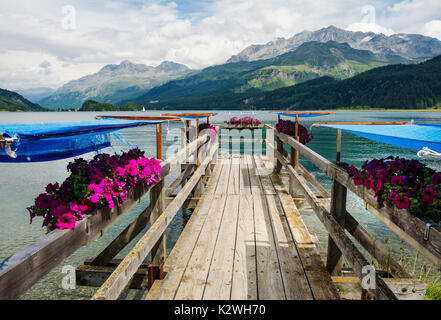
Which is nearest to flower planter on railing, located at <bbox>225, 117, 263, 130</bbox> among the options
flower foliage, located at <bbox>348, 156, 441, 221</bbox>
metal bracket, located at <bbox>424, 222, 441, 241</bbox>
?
flower foliage, located at <bbox>348, 156, 441, 221</bbox>

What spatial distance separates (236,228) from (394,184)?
11.9 ft

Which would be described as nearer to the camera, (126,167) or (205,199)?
(126,167)

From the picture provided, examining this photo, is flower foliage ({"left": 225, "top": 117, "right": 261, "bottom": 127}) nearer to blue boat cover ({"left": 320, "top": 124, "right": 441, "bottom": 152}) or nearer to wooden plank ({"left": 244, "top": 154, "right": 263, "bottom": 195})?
wooden plank ({"left": 244, "top": 154, "right": 263, "bottom": 195})

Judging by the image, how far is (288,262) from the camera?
4902 millimetres

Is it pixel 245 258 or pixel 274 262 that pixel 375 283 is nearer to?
pixel 274 262

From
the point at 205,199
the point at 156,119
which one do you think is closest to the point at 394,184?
the point at 156,119

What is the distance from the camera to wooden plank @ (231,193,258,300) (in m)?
4.08

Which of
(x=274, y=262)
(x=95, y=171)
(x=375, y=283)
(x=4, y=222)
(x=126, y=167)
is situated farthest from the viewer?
(x=4, y=222)

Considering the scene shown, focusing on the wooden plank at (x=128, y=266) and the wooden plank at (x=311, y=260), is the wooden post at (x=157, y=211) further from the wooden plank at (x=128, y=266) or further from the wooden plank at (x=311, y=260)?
the wooden plank at (x=311, y=260)

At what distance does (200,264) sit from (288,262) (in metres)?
1.39

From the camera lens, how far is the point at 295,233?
5922mm

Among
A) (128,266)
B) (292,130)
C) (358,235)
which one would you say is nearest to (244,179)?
(292,130)

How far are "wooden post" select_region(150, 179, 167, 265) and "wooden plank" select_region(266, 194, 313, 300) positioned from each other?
2.13 m

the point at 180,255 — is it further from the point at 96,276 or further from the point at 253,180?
the point at 253,180
